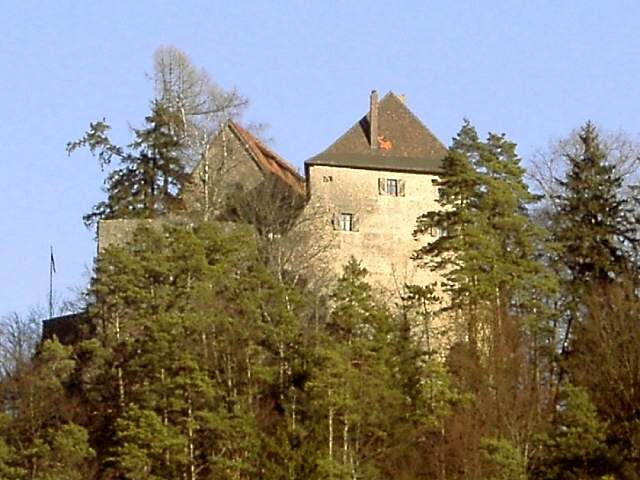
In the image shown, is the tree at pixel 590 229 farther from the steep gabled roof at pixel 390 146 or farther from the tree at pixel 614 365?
the steep gabled roof at pixel 390 146

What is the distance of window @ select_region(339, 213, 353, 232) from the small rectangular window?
168 centimetres

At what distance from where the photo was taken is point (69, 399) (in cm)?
3938

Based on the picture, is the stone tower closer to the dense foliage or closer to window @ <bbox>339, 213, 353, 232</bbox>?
window @ <bbox>339, 213, 353, 232</bbox>

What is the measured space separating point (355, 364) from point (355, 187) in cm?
1671

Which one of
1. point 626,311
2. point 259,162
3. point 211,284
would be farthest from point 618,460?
point 259,162

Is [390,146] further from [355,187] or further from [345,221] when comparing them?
[345,221]

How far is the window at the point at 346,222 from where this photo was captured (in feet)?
171

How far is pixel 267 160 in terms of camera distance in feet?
178

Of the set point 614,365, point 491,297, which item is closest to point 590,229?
point 491,297

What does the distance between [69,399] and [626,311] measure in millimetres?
12652

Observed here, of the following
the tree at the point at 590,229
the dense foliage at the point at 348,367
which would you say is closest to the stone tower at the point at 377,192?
the tree at the point at 590,229

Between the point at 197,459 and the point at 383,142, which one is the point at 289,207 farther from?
the point at 197,459

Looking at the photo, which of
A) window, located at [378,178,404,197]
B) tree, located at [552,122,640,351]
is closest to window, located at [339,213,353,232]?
window, located at [378,178,404,197]

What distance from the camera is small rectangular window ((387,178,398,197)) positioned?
53.5 m
